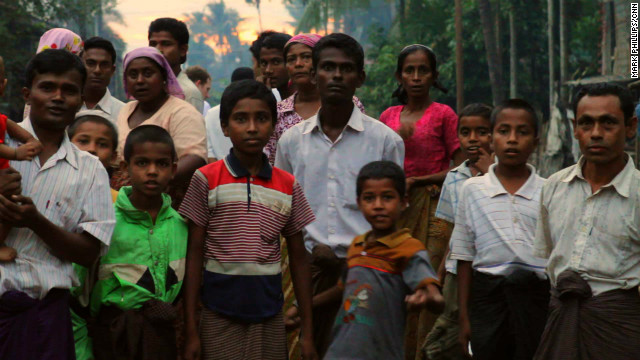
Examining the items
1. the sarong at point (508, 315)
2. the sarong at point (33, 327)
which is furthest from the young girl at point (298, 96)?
the sarong at point (33, 327)

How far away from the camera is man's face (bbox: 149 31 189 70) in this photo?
6.63 m

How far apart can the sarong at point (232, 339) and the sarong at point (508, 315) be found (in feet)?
4.25

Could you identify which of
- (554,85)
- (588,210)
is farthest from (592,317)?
(554,85)

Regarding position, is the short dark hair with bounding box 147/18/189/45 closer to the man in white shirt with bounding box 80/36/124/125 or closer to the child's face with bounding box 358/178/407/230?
the man in white shirt with bounding box 80/36/124/125

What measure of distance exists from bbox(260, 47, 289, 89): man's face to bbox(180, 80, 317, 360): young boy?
2371mm

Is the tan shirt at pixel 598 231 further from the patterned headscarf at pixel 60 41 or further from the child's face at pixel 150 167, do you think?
the patterned headscarf at pixel 60 41

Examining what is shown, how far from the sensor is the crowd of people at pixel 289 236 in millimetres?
3871

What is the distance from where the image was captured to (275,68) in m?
6.86

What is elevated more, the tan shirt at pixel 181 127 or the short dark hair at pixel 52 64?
the short dark hair at pixel 52 64

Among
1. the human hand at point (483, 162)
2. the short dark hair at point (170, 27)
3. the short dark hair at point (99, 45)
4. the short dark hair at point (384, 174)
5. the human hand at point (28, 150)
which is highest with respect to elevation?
the short dark hair at point (170, 27)

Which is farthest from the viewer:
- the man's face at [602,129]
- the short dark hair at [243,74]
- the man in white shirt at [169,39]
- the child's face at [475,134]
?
the short dark hair at [243,74]

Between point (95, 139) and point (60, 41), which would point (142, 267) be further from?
point (60, 41)

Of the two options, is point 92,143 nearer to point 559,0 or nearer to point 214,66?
point 559,0

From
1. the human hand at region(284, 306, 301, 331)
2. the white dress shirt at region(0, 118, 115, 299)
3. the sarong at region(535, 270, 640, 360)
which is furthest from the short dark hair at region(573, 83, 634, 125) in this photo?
the white dress shirt at region(0, 118, 115, 299)
